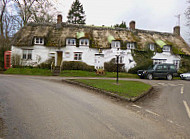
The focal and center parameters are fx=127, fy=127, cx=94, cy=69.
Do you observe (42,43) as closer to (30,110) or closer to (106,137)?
(30,110)

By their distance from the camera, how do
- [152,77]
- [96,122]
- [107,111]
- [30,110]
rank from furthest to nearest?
[152,77] → [107,111] → [30,110] → [96,122]

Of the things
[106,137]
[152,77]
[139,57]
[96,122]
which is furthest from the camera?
[139,57]

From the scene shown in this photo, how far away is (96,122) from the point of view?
3963mm

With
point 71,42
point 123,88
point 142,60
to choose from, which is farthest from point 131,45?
point 123,88

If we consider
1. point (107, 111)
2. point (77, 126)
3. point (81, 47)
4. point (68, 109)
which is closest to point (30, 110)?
point (68, 109)

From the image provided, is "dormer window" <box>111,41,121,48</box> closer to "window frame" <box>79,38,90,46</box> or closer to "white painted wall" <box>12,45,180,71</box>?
"white painted wall" <box>12,45,180,71</box>

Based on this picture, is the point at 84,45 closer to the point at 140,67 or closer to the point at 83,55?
the point at 83,55

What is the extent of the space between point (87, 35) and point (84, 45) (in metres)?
2.07

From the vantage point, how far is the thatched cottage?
72.7 feet

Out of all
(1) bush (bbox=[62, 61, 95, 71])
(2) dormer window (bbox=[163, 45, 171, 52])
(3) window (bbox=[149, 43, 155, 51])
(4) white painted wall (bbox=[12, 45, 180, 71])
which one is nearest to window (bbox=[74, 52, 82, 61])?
(4) white painted wall (bbox=[12, 45, 180, 71])

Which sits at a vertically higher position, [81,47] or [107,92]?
[81,47]

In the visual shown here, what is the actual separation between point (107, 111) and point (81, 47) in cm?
1911

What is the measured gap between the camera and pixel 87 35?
2355 centimetres

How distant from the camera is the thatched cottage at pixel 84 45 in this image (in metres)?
22.2
